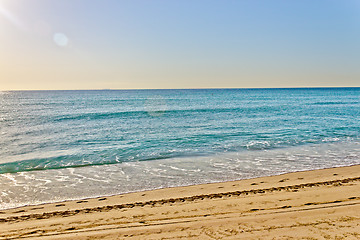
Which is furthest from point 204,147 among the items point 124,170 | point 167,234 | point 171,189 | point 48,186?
point 167,234

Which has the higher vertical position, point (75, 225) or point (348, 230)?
point (348, 230)

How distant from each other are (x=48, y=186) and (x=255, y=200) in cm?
858

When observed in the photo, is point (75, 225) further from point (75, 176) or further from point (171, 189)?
point (75, 176)

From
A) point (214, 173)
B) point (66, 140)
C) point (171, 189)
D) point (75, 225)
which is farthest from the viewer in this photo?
point (66, 140)

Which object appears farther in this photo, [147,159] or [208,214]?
[147,159]

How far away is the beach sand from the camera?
5.88 metres

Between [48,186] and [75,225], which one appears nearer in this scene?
[75,225]

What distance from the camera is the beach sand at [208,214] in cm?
588

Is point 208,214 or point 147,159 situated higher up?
point 208,214

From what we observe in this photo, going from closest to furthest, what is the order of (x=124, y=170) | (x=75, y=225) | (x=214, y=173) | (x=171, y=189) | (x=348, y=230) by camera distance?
(x=348, y=230) → (x=75, y=225) → (x=171, y=189) → (x=214, y=173) → (x=124, y=170)

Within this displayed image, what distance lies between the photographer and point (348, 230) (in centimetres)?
565

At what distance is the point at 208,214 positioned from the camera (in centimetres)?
692

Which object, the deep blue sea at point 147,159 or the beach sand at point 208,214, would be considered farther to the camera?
the deep blue sea at point 147,159

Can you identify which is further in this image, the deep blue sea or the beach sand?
the deep blue sea
